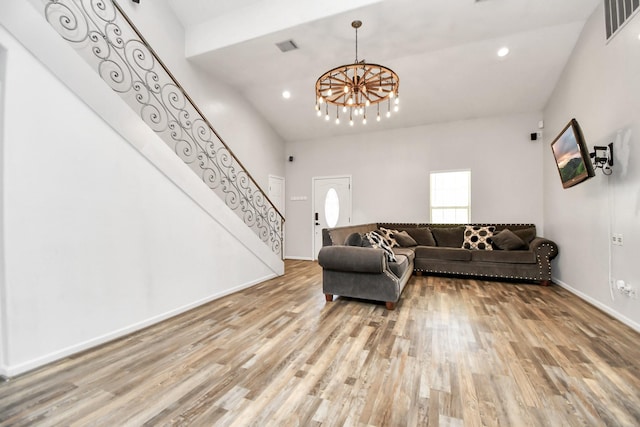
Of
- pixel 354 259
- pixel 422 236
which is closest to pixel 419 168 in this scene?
pixel 422 236

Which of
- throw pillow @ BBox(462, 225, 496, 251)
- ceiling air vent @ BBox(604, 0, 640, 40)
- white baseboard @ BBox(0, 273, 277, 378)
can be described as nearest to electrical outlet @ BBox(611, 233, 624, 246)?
throw pillow @ BBox(462, 225, 496, 251)

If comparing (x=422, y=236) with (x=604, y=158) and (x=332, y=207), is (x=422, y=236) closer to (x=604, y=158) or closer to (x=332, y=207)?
(x=332, y=207)

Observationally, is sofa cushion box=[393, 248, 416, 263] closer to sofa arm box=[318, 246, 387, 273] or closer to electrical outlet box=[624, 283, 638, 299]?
sofa arm box=[318, 246, 387, 273]

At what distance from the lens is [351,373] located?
6.51 ft

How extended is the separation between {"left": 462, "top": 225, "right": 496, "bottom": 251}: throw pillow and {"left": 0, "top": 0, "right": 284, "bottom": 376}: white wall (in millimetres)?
4839

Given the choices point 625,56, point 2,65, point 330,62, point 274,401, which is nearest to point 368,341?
point 274,401

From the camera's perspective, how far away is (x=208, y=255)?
145 inches

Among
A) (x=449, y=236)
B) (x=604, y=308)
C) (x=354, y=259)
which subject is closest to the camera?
(x=604, y=308)

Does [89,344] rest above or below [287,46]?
below

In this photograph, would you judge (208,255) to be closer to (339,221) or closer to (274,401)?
(274,401)

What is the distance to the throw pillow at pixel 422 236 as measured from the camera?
5746 millimetres

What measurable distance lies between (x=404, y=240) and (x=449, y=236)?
2.96 feet

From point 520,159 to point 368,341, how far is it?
5.18 meters

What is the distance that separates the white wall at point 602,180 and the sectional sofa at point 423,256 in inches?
21.3
